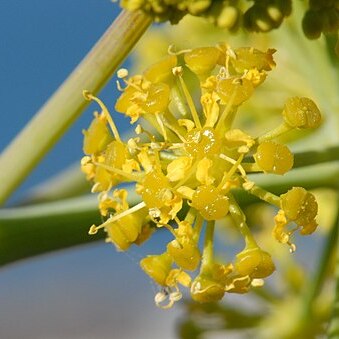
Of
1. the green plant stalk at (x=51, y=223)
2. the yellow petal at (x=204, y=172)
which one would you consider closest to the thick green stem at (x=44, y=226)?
the green plant stalk at (x=51, y=223)

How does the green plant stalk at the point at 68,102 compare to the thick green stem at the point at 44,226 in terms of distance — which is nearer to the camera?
the green plant stalk at the point at 68,102

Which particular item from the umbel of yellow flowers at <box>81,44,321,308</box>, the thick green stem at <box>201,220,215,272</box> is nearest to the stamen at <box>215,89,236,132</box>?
the umbel of yellow flowers at <box>81,44,321,308</box>

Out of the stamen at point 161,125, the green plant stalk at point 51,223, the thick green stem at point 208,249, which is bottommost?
the thick green stem at point 208,249

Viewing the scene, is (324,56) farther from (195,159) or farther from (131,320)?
(131,320)

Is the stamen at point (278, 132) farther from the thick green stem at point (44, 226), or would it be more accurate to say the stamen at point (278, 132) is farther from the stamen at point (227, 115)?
the thick green stem at point (44, 226)

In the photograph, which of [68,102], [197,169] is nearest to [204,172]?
[197,169]

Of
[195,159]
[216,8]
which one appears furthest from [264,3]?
[195,159]

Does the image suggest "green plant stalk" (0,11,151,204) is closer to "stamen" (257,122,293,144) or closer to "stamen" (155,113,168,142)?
"stamen" (155,113,168,142)
